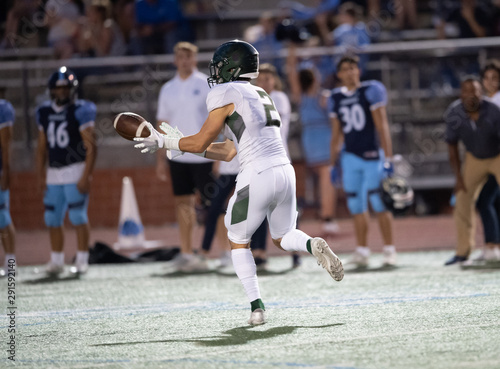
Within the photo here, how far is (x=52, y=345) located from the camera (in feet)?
17.4

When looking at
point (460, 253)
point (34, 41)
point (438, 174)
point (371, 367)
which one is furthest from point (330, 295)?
point (34, 41)

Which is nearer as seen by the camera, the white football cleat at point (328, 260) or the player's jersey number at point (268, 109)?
the white football cleat at point (328, 260)

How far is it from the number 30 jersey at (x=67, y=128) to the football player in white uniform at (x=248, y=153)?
11.2ft

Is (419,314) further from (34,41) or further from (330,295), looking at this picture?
(34,41)

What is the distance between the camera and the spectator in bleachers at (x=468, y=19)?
47.7 feet

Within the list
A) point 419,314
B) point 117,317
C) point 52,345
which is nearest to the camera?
point 52,345

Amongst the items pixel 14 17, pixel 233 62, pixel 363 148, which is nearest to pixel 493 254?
pixel 363 148

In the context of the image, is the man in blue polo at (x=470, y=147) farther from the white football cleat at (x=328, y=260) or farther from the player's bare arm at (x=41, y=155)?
the player's bare arm at (x=41, y=155)

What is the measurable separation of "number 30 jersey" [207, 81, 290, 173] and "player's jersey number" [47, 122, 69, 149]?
3.65 metres

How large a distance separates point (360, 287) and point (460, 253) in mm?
1791

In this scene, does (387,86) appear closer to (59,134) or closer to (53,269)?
(59,134)

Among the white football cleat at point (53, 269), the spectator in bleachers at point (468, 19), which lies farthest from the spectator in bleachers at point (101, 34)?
the white football cleat at point (53, 269)

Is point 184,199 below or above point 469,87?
below

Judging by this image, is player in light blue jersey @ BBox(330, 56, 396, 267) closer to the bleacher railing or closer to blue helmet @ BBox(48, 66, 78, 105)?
blue helmet @ BBox(48, 66, 78, 105)
